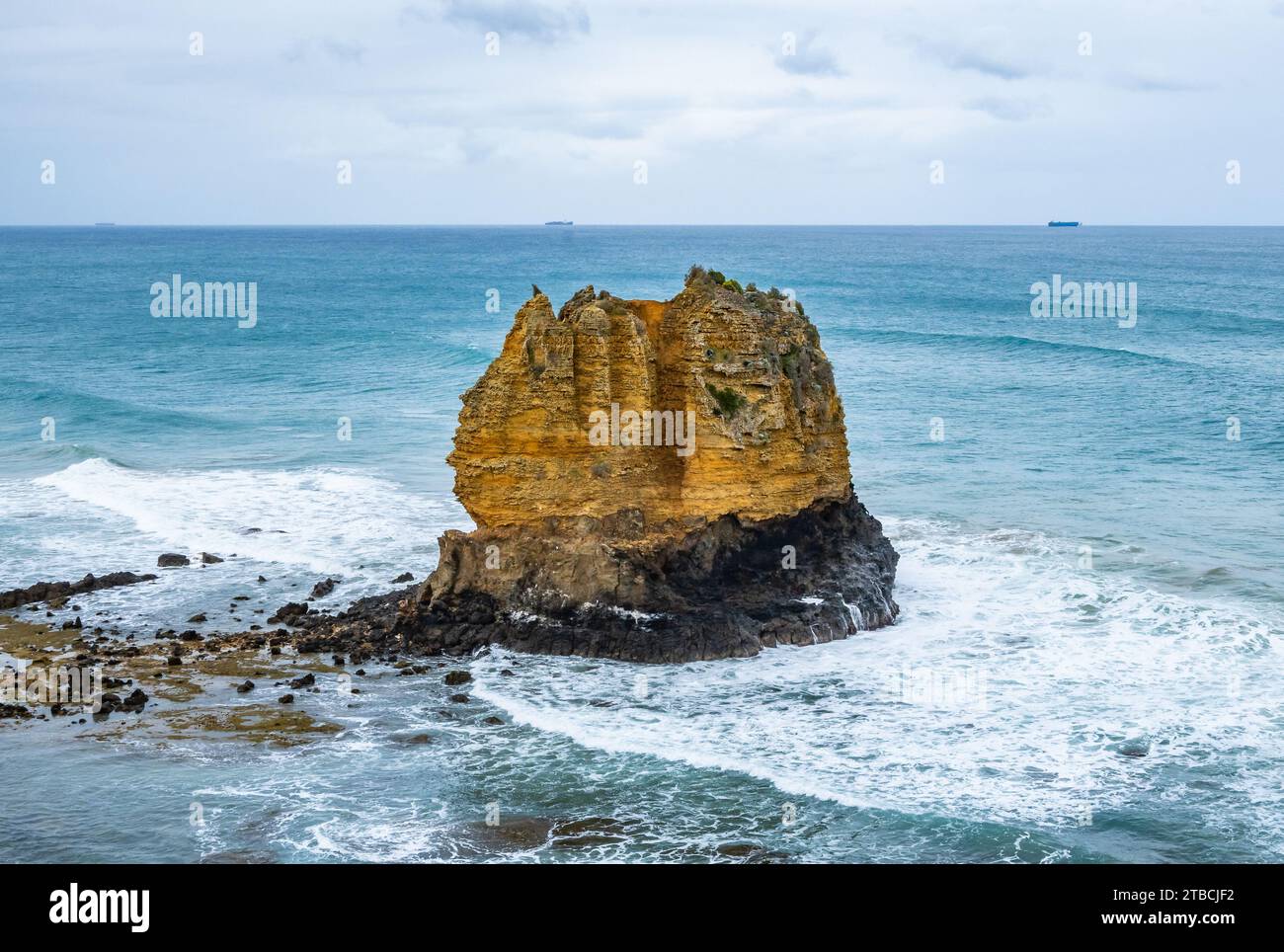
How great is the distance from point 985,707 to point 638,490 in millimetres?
8529

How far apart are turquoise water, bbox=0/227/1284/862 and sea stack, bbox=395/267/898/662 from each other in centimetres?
139

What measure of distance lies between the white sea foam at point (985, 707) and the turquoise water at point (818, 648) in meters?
0.08

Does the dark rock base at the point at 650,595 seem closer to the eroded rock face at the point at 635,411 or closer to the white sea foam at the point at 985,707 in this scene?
the white sea foam at the point at 985,707

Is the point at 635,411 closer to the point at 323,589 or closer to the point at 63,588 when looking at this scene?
the point at 323,589

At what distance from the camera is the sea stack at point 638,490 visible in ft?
90.3

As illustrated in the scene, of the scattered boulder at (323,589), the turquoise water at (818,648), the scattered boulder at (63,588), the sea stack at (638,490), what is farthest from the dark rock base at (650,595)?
the scattered boulder at (63,588)

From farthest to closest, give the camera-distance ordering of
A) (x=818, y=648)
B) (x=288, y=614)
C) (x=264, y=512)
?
(x=264, y=512), (x=288, y=614), (x=818, y=648)

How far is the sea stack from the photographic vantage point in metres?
27.5

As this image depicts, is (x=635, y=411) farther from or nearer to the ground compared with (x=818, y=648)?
farther from the ground

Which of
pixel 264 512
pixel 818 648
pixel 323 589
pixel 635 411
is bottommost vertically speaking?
pixel 818 648

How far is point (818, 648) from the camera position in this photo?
89.5 feet

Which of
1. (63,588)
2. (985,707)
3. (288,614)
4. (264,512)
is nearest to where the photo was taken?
(985,707)

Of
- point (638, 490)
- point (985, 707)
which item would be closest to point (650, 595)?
point (638, 490)

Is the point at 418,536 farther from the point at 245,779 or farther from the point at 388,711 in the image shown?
the point at 245,779
